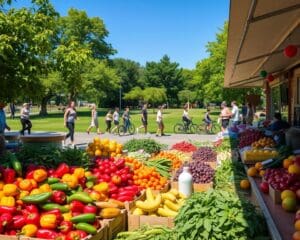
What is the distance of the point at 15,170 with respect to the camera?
5902mm

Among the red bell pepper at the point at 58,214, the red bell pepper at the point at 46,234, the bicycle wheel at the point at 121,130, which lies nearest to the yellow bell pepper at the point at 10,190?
the red bell pepper at the point at 58,214

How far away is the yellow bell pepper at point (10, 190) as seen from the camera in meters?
5.09

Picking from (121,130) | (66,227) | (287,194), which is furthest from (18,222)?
(121,130)

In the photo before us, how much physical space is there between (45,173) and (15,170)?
0.54m

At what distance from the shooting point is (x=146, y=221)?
207 inches

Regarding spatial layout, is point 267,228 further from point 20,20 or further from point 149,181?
point 20,20

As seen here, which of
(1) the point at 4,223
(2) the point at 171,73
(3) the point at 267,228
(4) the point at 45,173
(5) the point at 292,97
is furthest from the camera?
(2) the point at 171,73

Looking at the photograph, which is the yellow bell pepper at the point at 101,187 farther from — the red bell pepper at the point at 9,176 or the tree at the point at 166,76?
the tree at the point at 166,76

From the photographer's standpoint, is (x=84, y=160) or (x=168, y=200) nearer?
(x=168, y=200)

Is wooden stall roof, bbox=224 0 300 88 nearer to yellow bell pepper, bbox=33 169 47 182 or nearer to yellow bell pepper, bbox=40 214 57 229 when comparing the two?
yellow bell pepper, bbox=40 214 57 229

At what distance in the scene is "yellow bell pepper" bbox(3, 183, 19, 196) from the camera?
16.7ft

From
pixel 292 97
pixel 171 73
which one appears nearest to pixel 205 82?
pixel 292 97

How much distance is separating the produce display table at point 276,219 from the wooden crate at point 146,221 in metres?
1.16

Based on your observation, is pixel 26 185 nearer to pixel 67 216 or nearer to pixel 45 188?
pixel 45 188
